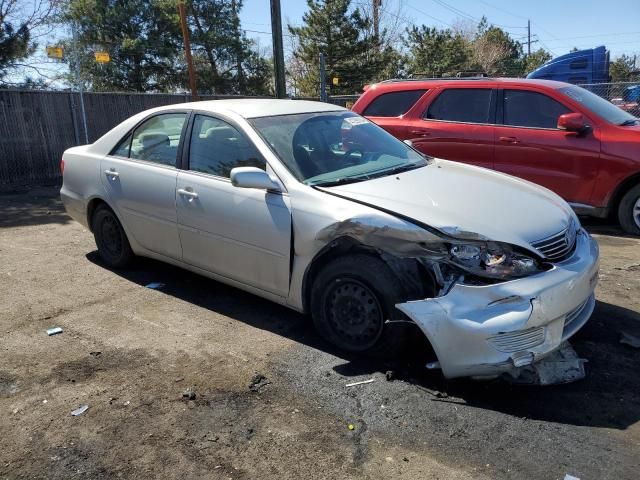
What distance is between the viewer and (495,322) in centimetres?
306

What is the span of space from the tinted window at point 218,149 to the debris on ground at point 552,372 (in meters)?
2.20

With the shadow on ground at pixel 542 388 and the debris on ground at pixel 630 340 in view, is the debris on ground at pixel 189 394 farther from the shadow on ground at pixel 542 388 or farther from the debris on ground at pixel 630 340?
the debris on ground at pixel 630 340

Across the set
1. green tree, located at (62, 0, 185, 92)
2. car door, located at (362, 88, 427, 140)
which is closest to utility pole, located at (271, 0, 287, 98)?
car door, located at (362, 88, 427, 140)

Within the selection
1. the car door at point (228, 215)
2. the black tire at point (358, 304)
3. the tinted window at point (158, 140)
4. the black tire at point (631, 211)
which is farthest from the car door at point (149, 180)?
the black tire at point (631, 211)

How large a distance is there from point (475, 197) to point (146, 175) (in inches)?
109

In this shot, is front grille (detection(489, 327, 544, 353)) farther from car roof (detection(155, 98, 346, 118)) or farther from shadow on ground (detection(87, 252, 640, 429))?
car roof (detection(155, 98, 346, 118))

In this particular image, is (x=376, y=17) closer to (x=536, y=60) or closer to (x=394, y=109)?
(x=536, y=60)

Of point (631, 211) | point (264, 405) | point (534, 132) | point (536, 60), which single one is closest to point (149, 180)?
point (264, 405)

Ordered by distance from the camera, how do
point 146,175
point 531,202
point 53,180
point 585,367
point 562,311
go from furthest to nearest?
point 53,180
point 146,175
point 531,202
point 585,367
point 562,311

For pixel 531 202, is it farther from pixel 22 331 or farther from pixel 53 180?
pixel 53 180

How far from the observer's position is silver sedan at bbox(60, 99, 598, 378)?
3168mm

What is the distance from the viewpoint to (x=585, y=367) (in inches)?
Answer: 140

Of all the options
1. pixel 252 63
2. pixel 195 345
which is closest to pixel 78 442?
pixel 195 345

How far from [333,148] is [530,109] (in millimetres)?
3812
